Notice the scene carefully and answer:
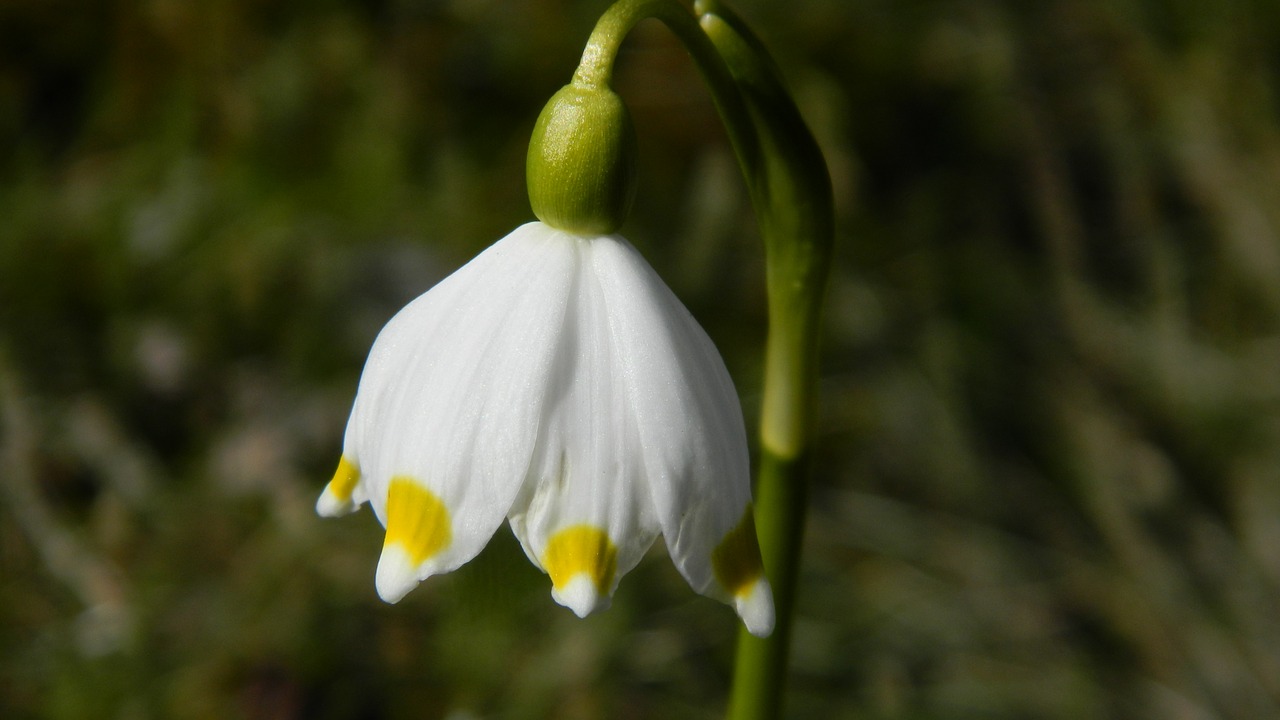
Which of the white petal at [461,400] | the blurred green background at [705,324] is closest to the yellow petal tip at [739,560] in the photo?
the white petal at [461,400]

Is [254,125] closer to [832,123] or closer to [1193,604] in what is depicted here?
[832,123]

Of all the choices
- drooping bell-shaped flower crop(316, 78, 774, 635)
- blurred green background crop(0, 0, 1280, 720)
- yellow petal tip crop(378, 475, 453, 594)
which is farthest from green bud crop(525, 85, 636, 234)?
blurred green background crop(0, 0, 1280, 720)

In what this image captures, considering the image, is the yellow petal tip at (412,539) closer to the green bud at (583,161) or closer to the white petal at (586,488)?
the white petal at (586,488)

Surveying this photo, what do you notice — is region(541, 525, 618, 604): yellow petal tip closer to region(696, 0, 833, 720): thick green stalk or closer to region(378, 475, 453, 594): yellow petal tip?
region(378, 475, 453, 594): yellow petal tip

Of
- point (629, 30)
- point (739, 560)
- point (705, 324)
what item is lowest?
point (705, 324)

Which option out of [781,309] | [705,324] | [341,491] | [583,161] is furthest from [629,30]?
[705,324]

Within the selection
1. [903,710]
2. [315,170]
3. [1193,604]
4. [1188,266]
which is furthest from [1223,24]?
[315,170]

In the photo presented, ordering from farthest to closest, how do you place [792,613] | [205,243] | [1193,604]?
[205,243]
[1193,604]
[792,613]

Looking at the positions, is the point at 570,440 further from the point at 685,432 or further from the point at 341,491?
the point at 341,491
